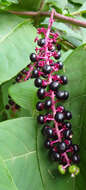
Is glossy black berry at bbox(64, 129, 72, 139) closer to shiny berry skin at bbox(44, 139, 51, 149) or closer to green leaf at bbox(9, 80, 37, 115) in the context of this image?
shiny berry skin at bbox(44, 139, 51, 149)

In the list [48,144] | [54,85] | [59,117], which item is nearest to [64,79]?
[54,85]

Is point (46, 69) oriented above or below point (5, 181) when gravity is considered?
above

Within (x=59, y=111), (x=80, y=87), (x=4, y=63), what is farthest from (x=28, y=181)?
(x=4, y=63)

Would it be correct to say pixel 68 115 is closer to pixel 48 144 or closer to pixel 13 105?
pixel 48 144

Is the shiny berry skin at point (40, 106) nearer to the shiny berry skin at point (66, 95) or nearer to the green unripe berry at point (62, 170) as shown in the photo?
the shiny berry skin at point (66, 95)

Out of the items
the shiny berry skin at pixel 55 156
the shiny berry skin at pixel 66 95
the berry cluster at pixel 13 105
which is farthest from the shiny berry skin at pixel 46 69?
the berry cluster at pixel 13 105

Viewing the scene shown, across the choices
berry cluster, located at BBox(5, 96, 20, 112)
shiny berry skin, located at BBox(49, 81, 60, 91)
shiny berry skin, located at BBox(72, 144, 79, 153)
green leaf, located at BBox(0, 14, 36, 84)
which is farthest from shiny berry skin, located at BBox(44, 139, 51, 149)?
berry cluster, located at BBox(5, 96, 20, 112)
